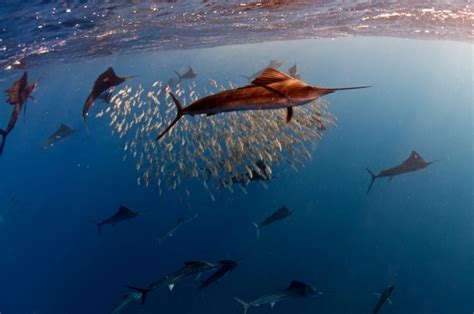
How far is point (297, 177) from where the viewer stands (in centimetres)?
2939

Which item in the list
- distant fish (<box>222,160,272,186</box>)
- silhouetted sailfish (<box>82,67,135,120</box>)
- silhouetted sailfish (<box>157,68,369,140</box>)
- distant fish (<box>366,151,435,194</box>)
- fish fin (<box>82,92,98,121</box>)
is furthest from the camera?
distant fish (<box>366,151,435,194</box>)

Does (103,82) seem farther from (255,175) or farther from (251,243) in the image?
(251,243)

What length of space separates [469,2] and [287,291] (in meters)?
11.7

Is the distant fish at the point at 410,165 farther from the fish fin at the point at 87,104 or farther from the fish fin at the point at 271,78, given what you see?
the fish fin at the point at 271,78

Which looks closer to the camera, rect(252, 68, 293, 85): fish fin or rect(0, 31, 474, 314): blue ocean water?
rect(252, 68, 293, 85): fish fin

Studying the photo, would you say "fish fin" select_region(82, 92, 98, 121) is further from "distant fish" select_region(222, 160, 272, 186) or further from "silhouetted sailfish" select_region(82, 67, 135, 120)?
"distant fish" select_region(222, 160, 272, 186)

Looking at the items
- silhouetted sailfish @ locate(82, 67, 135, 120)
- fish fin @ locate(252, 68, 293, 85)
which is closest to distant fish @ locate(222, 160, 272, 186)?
silhouetted sailfish @ locate(82, 67, 135, 120)

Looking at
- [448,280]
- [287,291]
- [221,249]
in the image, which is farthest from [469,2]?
[448,280]

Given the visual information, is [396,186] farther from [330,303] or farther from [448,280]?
[330,303]

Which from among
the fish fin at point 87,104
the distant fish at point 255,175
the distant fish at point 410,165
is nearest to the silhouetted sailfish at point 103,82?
the fish fin at point 87,104

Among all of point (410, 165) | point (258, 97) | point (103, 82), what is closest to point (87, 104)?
point (103, 82)

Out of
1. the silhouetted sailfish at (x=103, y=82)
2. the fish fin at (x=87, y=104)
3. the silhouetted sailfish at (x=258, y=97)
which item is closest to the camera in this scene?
the silhouetted sailfish at (x=258, y=97)

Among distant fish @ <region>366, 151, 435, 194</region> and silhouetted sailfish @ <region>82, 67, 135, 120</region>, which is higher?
silhouetted sailfish @ <region>82, 67, 135, 120</region>

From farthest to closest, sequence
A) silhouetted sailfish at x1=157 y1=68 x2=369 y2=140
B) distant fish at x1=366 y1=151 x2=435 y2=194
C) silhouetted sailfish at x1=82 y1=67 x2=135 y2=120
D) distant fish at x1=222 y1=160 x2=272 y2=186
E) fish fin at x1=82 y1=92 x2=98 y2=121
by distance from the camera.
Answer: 1. distant fish at x1=366 y1=151 x2=435 y2=194
2. distant fish at x1=222 y1=160 x2=272 y2=186
3. silhouetted sailfish at x1=82 y1=67 x2=135 y2=120
4. fish fin at x1=82 y1=92 x2=98 y2=121
5. silhouetted sailfish at x1=157 y1=68 x2=369 y2=140
